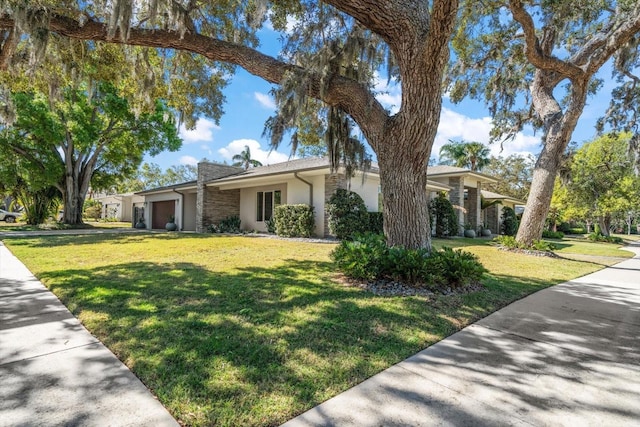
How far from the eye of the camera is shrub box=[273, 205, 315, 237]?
12844mm

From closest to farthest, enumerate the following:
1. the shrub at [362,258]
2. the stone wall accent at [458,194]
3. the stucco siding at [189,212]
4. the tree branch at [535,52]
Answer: the shrub at [362,258]
the tree branch at [535,52]
the stone wall accent at [458,194]
the stucco siding at [189,212]

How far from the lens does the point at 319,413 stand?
206cm

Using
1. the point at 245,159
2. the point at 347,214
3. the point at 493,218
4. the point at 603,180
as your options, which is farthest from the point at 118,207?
the point at 603,180

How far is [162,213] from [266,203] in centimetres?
922

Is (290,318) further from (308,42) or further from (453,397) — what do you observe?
(308,42)

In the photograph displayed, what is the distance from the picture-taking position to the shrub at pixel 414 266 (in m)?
5.01

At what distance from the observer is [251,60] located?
220 inches

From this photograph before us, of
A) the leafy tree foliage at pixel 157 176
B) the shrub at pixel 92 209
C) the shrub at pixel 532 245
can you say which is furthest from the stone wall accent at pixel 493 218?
the leafy tree foliage at pixel 157 176

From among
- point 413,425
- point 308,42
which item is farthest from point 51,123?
point 413,425

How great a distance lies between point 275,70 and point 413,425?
542 centimetres

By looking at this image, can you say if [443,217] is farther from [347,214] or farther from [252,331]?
[252,331]

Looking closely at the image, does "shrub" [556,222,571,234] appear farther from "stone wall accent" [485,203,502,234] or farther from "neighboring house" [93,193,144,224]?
"neighboring house" [93,193,144,224]

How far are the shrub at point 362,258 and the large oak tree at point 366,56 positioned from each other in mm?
418

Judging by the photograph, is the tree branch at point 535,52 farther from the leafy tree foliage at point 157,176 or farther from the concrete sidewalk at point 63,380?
the leafy tree foliage at point 157,176
